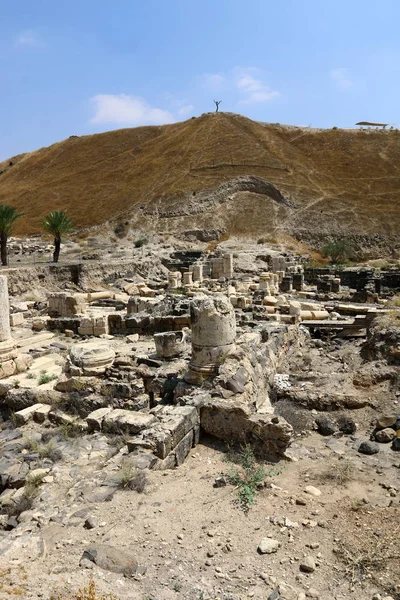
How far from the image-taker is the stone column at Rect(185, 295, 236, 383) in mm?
8344

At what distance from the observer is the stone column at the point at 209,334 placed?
328 inches

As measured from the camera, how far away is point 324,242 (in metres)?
48.8

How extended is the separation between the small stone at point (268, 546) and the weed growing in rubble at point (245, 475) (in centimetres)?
53

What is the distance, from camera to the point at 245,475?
213 inches

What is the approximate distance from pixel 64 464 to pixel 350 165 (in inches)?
2560

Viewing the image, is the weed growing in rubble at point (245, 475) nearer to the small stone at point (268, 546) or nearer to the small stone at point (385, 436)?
the small stone at point (268, 546)

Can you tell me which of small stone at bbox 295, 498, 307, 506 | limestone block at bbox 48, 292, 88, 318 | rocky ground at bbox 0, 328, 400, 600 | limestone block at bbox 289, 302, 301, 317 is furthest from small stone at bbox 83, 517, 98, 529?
limestone block at bbox 48, 292, 88, 318

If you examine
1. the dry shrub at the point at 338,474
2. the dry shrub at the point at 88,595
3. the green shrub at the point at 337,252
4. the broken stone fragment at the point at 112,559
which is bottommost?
the dry shrub at the point at 338,474

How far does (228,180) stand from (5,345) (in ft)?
167

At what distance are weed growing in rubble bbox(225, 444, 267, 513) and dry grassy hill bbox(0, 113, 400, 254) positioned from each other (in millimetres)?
43916

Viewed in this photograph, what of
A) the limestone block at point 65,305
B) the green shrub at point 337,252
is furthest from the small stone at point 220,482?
the green shrub at point 337,252

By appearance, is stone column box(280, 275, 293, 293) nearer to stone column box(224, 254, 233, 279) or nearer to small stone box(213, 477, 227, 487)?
stone column box(224, 254, 233, 279)

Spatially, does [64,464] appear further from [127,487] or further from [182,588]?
[182,588]

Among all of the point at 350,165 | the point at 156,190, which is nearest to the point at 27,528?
the point at 156,190
